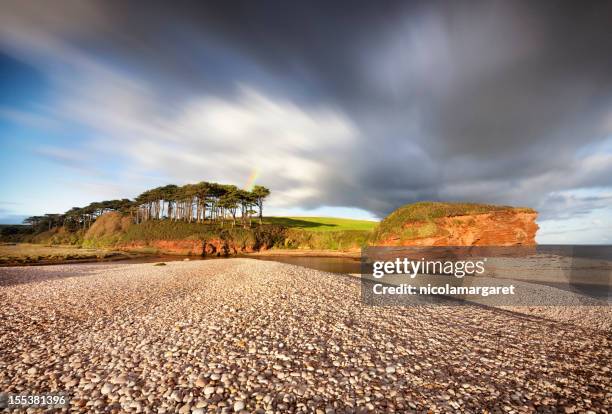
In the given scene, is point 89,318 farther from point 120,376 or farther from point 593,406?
point 593,406

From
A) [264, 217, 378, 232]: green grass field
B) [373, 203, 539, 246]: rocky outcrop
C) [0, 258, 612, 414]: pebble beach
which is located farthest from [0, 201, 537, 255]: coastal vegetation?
[0, 258, 612, 414]: pebble beach

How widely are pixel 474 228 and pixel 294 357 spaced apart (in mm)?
46170

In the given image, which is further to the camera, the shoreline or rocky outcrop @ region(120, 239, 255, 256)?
rocky outcrop @ region(120, 239, 255, 256)

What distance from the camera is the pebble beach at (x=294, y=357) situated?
Answer: 5.73 m

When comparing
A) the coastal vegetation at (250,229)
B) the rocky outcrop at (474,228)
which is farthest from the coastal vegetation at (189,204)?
the rocky outcrop at (474,228)

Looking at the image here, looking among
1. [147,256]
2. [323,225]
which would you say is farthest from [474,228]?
[147,256]

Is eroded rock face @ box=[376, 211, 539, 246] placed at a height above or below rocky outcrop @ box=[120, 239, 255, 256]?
above

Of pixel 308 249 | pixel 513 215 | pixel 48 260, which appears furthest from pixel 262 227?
pixel 513 215

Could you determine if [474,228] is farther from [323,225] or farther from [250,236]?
[323,225]

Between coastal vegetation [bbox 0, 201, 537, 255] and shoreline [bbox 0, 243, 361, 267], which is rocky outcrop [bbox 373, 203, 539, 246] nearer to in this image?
coastal vegetation [bbox 0, 201, 537, 255]

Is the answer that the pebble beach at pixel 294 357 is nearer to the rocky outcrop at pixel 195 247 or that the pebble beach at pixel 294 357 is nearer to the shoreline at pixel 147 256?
the shoreline at pixel 147 256

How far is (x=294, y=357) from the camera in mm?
7500

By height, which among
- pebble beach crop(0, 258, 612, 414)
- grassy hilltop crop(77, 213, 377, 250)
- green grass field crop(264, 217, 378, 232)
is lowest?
pebble beach crop(0, 258, 612, 414)

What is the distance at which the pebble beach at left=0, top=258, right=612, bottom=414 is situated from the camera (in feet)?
18.8
